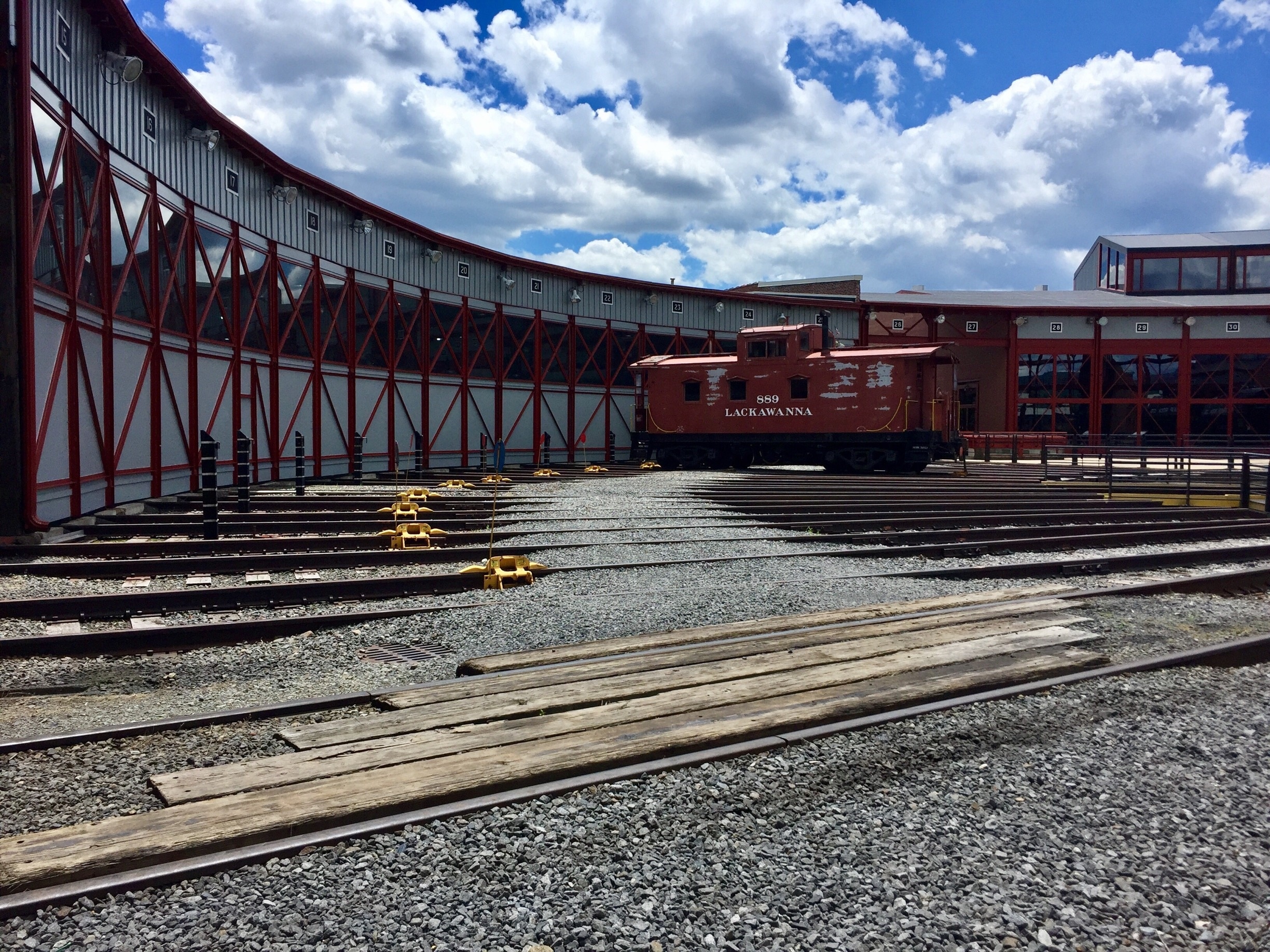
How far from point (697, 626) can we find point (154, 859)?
14.7 feet

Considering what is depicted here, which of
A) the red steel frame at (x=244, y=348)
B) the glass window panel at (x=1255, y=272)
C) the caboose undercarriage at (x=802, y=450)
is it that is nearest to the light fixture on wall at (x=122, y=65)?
the red steel frame at (x=244, y=348)

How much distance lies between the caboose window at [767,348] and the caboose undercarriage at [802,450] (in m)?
2.39

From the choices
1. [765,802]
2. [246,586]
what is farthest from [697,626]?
[246,586]

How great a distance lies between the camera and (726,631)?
6832mm

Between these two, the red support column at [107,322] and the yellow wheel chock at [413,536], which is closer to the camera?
the yellow wheel chock at [413,536]

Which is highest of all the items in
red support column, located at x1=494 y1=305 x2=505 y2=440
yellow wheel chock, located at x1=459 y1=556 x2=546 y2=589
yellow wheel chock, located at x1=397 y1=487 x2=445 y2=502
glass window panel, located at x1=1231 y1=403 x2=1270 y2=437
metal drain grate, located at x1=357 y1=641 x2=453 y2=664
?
red support column, located at x1=494 y1=305 x2=505 y2=440

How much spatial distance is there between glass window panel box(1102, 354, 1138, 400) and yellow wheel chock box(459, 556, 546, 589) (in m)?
37.7

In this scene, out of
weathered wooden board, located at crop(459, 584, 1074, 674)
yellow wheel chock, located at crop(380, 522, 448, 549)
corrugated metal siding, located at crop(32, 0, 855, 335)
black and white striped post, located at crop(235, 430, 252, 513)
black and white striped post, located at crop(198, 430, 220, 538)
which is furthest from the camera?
black and white striped post, located at crop(235, 430, 252, 513)

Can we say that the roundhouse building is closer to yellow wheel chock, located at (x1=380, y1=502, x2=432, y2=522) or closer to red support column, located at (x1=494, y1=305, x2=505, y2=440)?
red support column, located at (x1=494, y1=305, x2=505, y2=440)

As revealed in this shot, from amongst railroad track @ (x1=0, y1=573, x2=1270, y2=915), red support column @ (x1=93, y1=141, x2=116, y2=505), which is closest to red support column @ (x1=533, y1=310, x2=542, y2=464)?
→ red support column @ (x1=93, y1=141, x2=116, y2=505)

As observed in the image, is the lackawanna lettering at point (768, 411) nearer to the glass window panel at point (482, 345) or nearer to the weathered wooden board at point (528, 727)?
the glass window panel at point (482, 345)

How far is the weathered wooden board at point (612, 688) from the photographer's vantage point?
4523mm

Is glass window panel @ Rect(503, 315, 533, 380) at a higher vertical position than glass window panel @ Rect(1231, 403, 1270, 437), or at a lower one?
higher

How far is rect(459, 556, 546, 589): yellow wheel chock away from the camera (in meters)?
8.75
